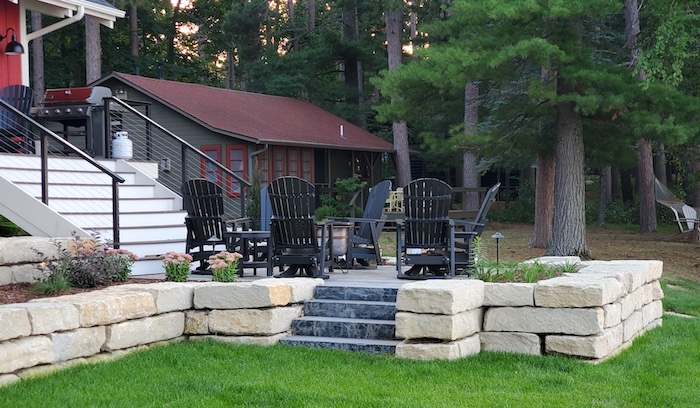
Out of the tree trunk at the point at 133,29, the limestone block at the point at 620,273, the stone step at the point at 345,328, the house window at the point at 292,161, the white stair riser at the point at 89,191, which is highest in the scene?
the tree trunk at the point at 133,29

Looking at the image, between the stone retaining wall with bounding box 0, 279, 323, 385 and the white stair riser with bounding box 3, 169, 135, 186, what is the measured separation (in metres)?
3.00

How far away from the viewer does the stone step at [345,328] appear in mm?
6969

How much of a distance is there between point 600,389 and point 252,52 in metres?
27.2

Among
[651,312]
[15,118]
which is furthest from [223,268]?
[15,118]

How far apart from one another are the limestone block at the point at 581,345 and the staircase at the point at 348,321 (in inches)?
46.6

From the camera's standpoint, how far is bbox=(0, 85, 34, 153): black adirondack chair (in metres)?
11.5

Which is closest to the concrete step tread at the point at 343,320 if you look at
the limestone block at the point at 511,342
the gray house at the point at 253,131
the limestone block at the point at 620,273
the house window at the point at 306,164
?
the limestone block at the point at 511,342

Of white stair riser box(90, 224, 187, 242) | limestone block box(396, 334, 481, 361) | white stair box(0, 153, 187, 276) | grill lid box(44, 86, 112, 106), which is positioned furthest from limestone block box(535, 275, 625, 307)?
grill lid box(44, 86, 112, 106)

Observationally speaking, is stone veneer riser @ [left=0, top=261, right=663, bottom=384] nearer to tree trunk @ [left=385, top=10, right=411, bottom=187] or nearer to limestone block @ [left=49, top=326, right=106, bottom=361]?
limestone block @ [left=49, top=326, right=106, bottom=361]

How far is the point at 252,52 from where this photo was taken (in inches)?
1244

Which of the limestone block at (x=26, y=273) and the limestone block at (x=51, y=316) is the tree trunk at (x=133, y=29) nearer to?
Answer: the limestone block at (x=26, y=273)

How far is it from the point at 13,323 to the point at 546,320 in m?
3.77

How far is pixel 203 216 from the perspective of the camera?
9.01 meters

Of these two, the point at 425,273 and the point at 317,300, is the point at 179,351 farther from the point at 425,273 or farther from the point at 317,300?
the point at 425,273
